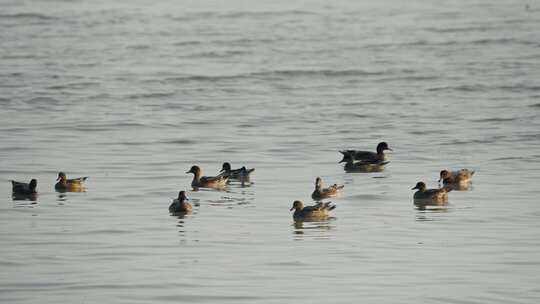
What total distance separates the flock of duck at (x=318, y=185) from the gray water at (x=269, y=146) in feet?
0.87

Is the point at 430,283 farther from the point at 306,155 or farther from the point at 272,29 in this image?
the point at 272,29

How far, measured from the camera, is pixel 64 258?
17406mm

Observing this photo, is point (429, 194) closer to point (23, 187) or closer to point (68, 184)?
point (68, 184)

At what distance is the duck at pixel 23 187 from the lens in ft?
75.4

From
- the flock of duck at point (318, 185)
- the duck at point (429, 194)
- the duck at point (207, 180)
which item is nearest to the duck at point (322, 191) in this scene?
the flock of duck at point (318, 185)

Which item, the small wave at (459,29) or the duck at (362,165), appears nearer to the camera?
the duck at (362,165)

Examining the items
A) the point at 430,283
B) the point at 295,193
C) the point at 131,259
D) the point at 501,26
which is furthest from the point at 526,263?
the point at 501,26

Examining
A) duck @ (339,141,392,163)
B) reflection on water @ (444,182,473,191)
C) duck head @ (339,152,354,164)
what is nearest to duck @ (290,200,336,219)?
reflection on water @ (444,182,473,191)

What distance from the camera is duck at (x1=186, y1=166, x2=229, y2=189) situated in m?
24.7

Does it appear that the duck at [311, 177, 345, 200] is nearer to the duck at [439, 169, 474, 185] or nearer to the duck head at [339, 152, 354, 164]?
the duck at [439, 169, 474, 185]

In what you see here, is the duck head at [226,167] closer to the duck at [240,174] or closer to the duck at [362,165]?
the duck at [240,174]

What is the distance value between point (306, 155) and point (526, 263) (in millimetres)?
12588

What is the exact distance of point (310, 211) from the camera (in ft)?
68.0

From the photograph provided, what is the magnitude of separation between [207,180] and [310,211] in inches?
177
